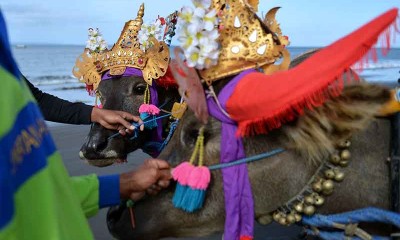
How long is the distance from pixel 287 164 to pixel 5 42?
137 cm

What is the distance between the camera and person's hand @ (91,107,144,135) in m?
3.81

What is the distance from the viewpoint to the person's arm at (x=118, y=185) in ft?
6.18

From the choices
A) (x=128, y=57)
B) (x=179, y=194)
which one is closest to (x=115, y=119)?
(x=128, y=57)

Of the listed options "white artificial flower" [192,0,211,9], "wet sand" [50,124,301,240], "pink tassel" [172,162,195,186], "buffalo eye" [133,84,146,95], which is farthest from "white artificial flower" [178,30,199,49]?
"wet sand" [50,124,301,240]

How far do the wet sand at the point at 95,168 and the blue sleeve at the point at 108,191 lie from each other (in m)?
2.74

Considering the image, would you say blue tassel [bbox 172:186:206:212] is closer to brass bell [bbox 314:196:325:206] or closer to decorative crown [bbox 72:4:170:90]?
brass bell [bbox 314:196:325:206]

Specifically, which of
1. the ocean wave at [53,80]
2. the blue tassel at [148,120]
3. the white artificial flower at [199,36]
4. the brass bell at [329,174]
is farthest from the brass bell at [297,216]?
the ocean wave at [53,80]

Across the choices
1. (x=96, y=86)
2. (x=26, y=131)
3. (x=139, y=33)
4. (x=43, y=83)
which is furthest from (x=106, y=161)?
(x=43, y=83)

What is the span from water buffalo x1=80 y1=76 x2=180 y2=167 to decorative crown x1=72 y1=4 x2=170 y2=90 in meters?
0.12

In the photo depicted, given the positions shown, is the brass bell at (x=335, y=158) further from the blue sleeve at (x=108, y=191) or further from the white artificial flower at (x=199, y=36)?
the blue sleeve at (x=108, y=191)

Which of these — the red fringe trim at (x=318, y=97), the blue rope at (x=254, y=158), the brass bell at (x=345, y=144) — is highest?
the red fringe trim at (x=318, y=97)

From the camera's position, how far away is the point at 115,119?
3811 millimetres

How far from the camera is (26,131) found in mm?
1278

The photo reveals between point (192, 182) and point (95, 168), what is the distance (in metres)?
5.52
